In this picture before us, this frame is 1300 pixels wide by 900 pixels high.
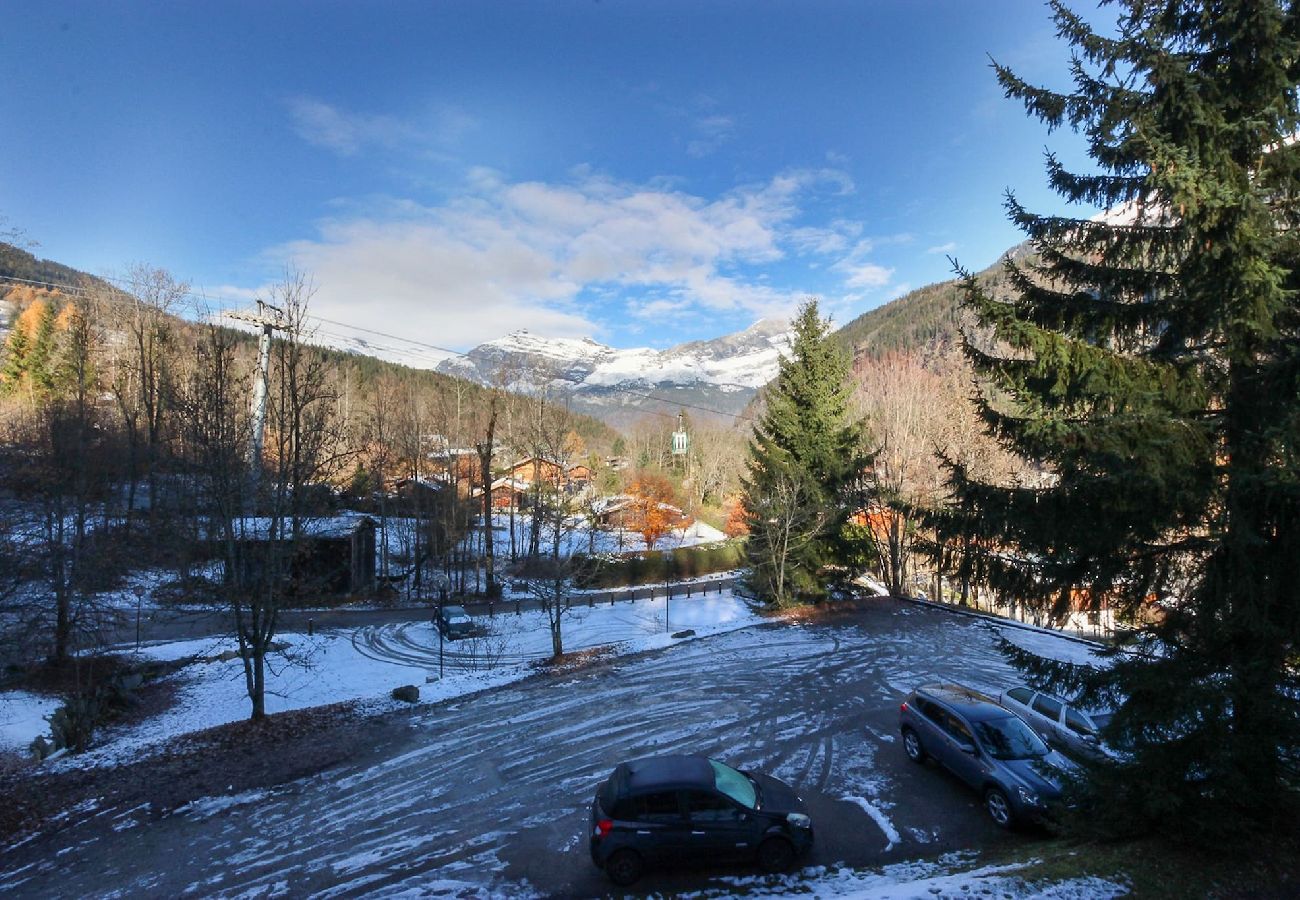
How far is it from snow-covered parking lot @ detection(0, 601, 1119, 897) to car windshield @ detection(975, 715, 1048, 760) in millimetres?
1081

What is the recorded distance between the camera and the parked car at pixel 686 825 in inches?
326

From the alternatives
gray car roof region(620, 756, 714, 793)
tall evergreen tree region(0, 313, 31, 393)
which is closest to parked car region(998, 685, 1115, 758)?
gray car roof region(620, 756, 714, 793)

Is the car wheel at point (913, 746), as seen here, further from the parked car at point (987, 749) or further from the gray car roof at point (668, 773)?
the gray car roof at point (668, 773)

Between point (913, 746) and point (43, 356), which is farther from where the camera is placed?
point (43, 356)

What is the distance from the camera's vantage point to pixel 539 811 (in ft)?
33.8

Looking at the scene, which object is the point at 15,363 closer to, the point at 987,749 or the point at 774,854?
the point at 774,854

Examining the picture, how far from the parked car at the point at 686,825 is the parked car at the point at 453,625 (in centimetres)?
2016

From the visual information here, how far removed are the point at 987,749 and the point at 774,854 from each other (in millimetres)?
4330

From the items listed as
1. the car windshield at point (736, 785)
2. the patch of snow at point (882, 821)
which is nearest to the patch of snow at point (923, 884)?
the patch of snow at point (882, 821)

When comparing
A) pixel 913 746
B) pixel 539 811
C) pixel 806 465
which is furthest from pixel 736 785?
pixel 806 465

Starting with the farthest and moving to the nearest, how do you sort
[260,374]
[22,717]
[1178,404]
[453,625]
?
[453,625], [260,374], [22,717], [1178,404]

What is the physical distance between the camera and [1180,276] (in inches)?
275

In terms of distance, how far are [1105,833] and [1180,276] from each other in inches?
253

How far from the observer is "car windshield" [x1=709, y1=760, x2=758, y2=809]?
28.2 feet
